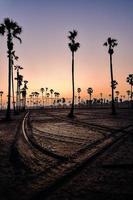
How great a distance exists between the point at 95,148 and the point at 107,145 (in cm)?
113

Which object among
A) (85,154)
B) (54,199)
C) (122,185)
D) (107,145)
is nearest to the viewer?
(54,199)

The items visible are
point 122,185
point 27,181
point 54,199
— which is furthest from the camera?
point 27,181

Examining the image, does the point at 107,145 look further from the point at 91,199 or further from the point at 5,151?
the point at 91,199

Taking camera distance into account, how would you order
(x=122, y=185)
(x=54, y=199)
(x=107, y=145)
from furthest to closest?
(x=107, y=145) < (x=122, y=185) < (x=54, y=199)

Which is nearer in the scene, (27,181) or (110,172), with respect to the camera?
(27,181)

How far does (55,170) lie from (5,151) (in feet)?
16.9

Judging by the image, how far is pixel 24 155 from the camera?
13312 millimetres

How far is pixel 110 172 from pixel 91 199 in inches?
114

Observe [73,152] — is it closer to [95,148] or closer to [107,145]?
[95,148]

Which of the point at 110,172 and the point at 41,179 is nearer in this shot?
the point at 41,179

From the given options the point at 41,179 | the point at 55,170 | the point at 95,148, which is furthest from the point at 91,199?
the point at 95,148

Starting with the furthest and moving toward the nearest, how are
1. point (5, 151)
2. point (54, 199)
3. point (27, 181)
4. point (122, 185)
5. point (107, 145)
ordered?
point (107, 145) → point (5, 151) → point (27, 181) → point (122, 185) → point (54, 199)

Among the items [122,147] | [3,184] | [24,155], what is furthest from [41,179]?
[122,147]

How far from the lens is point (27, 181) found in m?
8.82
